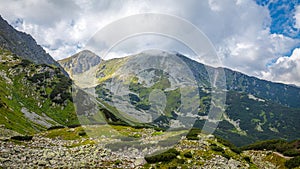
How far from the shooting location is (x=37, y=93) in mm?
132125

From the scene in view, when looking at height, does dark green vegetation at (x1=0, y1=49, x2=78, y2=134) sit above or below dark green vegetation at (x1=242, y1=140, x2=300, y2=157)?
above

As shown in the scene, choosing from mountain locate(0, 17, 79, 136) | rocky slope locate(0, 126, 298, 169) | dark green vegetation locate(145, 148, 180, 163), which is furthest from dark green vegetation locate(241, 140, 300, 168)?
mountain locate(0, 17, 79, 136)

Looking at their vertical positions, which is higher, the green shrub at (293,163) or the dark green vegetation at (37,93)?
the dark green vegetation at (37,93)

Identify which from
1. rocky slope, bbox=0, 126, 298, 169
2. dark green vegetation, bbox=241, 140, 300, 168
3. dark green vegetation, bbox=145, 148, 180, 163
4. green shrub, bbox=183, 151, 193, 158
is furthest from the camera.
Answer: dark green vegetation, bbox=241, 140, 300, 168

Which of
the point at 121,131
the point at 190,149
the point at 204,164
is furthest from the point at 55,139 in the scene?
the point at 204,164

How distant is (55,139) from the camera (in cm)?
4872

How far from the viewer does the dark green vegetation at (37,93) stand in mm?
111844

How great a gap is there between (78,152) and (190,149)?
15.8 m

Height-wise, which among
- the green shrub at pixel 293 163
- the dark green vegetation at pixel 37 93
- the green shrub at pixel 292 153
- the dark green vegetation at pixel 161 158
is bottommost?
the green shrub at pixel 293 163

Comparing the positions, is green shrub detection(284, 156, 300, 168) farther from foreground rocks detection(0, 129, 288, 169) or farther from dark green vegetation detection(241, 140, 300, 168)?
foreground rocks detection(0, 129, 288, 169)

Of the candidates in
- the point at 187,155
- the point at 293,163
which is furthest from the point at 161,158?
the point at 293,163

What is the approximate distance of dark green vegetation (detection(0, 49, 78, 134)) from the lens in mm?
111844

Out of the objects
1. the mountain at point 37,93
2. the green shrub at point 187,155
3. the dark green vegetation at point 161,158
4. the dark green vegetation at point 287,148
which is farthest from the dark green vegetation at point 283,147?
the mountain at point 37,93

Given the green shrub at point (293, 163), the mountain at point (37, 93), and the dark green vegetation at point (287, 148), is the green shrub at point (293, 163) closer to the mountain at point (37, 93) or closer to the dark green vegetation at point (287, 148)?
the dark green vegetation at point (287, 148)
